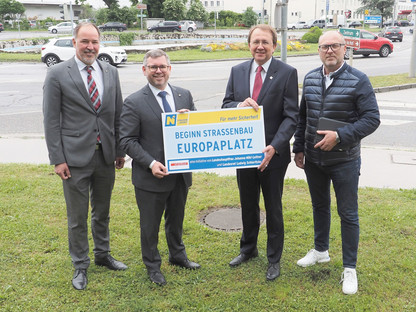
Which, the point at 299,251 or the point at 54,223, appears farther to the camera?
the point at 54,223

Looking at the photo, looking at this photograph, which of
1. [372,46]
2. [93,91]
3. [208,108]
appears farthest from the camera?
[372,46]

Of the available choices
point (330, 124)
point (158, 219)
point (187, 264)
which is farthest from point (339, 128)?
point (187, 264)

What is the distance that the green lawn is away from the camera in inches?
138

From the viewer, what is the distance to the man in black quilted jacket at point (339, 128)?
3422 millimetres

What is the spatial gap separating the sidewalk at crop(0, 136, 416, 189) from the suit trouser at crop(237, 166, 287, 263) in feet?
8.74

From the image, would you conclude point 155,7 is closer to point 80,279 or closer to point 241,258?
point 241,258

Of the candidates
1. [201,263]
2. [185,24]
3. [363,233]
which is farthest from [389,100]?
[185,24]

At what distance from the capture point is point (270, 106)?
3633mm

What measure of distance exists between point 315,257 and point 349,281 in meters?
0.50

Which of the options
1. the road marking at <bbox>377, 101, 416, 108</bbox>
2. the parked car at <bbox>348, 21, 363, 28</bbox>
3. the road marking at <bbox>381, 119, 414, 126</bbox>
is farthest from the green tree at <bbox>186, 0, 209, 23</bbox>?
the road marking at <bbox>381, 119, 414, 126</bbox>

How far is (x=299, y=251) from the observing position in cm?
437

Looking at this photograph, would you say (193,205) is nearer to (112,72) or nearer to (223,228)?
(223,228)

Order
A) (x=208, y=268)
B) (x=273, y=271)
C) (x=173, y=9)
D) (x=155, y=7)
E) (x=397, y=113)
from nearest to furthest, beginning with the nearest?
(x=273, y=271)
(x=208, y=268)
(x=397, y=113)
(x=173, y=9)
(x=155, y=7)

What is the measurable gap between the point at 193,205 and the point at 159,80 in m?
2.43
